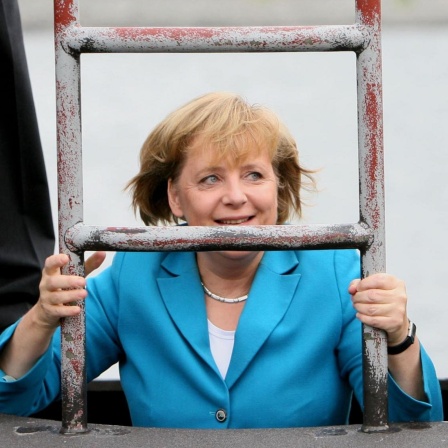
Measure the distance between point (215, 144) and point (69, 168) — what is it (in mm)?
444

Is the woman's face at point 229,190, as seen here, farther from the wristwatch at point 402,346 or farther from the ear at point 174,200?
the wristwatch at point 402,346

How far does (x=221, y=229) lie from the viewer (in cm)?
142

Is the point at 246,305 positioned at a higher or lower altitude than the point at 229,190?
lower

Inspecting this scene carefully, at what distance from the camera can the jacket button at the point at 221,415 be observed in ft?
5.57

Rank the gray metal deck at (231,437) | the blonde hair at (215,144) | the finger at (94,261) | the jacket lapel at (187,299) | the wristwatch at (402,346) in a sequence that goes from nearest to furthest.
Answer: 1. the gray metal deck at (231,437)
2. the wristwatch at (402,346)
3. the finger at (94,261)
4. the jacket lapel at (187,299)
5. the blonde hair at (215,144)

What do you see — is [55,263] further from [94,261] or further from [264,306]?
[264,306]

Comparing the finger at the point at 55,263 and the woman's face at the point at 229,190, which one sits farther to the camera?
the woman's face at the point at 229,190

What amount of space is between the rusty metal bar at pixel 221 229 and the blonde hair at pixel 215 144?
0.41 meters

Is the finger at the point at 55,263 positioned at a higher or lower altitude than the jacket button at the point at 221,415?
higher

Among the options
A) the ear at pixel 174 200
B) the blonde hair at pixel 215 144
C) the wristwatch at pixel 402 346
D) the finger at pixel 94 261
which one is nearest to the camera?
the wristwatch at pixel 402 346

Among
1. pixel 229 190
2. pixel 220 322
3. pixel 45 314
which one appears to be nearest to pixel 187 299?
pixel 220 322

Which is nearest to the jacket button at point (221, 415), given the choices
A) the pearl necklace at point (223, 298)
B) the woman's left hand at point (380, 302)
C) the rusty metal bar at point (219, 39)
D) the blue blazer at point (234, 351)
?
the blue blazer at point (234, 351)

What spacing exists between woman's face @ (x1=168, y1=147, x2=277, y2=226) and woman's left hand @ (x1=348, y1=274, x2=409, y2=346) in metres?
0.34

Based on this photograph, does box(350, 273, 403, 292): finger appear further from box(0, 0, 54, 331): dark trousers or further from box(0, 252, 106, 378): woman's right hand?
box(0, 0, 54, 331): dark trousers
